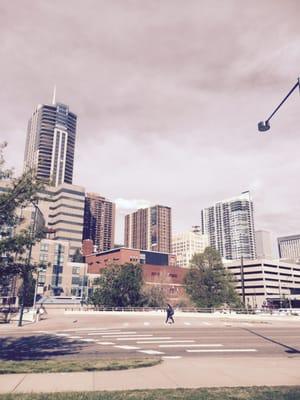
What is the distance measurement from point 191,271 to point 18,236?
49.6 metres

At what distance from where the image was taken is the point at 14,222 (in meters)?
14.0

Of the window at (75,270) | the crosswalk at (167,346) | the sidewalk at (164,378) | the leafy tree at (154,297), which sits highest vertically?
the window at (75,270)

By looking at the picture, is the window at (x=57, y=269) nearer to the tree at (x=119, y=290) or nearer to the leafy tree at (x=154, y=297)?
the leafy tree at (x=154, y=297)

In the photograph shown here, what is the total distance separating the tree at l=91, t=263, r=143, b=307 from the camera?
64.2 m

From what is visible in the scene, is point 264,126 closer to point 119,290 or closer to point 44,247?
point 119,290

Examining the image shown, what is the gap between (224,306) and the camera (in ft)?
190

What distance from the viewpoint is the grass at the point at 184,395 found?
24.2 feet

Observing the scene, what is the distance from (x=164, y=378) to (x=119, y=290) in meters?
56.9

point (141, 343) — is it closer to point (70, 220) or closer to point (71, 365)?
point (71, 365)

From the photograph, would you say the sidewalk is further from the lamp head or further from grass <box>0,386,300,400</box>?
the lamp head

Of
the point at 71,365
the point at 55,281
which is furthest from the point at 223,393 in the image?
the point at 55,281

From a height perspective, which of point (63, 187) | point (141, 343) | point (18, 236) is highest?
point (63, 187)

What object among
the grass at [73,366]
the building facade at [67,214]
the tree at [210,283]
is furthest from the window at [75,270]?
the grass at [73,366]

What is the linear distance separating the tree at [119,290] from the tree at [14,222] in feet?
170
